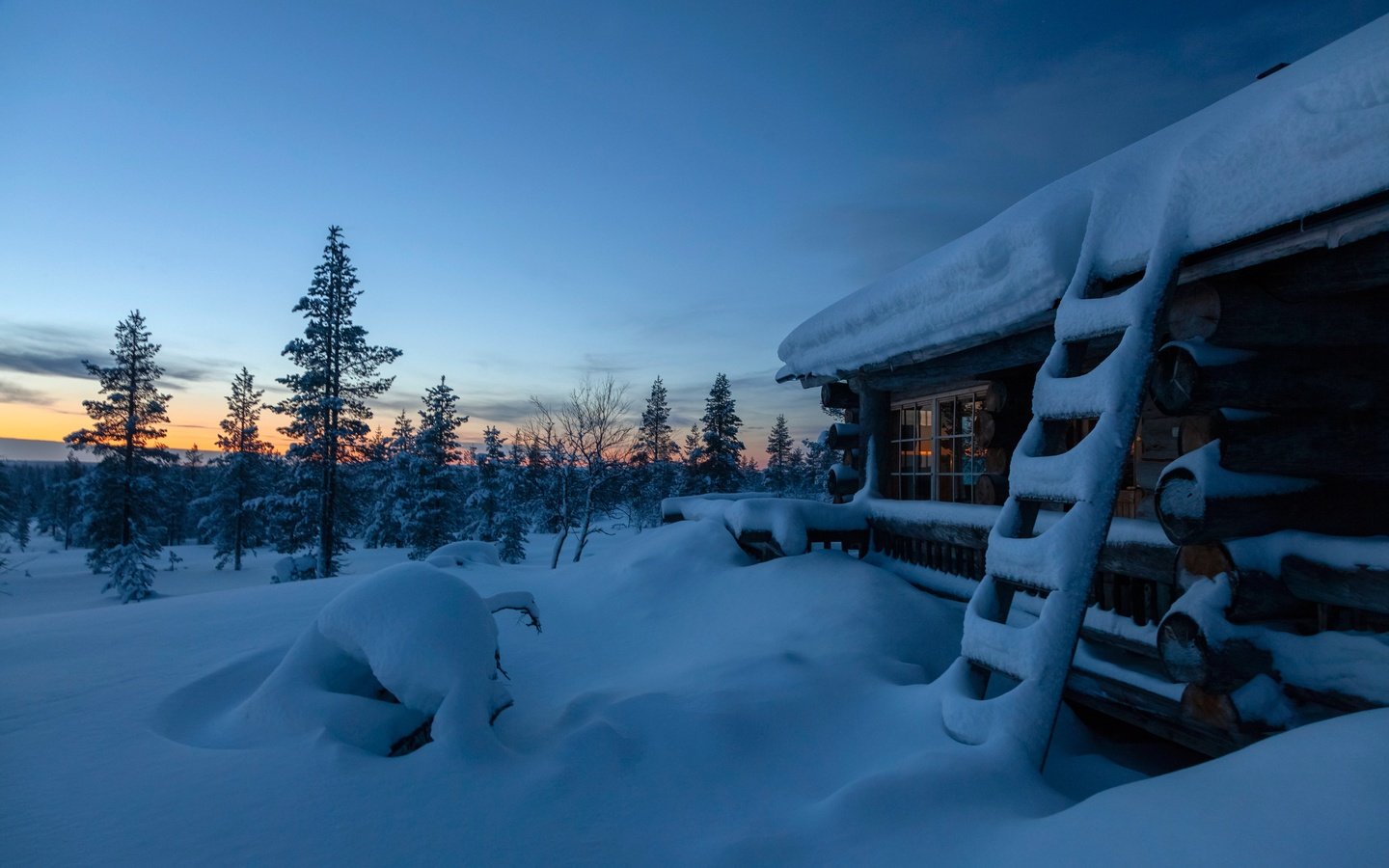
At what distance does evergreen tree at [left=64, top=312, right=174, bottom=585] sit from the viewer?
24484 mm

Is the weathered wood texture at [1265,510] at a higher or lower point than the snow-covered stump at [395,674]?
higher

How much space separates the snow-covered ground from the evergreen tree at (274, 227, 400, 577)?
16954 mm

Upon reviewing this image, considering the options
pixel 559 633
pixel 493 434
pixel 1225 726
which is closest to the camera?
pixel 1225 726

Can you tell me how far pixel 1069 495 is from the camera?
354 centimetres

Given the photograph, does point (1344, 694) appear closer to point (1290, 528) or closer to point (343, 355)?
point (1290, 528)

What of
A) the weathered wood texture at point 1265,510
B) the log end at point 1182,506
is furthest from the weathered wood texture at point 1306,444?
the log end at point 1182,506

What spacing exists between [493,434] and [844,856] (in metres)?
38.5

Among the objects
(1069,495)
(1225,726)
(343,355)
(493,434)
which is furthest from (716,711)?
(493,434)

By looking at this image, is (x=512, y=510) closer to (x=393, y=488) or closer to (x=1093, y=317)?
(x=393, y=488)

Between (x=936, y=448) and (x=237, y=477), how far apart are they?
124ft

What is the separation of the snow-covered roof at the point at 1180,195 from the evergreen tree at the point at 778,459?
43.1 meters

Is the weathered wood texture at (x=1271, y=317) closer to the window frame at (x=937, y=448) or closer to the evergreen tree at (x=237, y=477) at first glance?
the window frame at (x=937, y=448)

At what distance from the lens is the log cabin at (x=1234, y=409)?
3.11 m

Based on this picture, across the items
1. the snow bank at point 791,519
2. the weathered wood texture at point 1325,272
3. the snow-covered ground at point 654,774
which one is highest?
the weathered wood texture at point 1325,272
